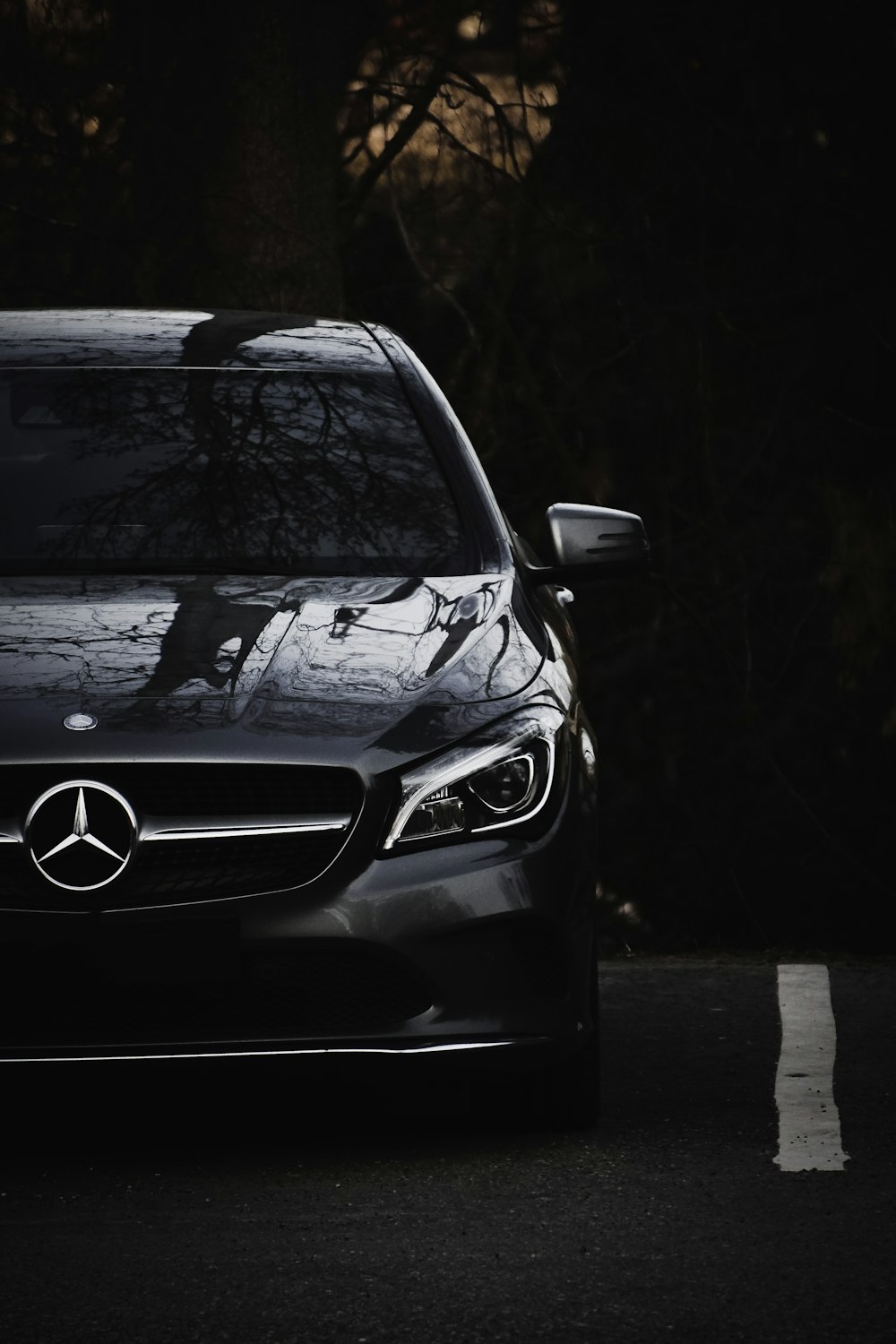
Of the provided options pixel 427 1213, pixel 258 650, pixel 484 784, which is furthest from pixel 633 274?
pixel 427 1213

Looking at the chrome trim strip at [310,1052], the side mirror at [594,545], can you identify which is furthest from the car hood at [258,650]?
the chrome trim strip at [310,1052]

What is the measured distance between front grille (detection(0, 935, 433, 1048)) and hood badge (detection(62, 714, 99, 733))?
0.42m

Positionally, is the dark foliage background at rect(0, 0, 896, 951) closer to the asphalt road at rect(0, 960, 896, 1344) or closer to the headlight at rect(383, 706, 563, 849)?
the asphalt road at rect(0, 960, 896, 1344)

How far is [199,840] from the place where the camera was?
4.74 metres

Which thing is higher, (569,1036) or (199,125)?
(199,125)

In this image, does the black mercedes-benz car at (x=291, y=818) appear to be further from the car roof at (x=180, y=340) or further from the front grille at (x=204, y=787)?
the car roof at (x=180, y=340)

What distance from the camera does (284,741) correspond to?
4781 millimetres

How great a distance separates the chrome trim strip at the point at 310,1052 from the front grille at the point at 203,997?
0.03m

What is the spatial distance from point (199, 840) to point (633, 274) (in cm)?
843

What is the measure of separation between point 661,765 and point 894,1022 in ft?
24.0

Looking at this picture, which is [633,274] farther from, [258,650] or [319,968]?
[319,968]

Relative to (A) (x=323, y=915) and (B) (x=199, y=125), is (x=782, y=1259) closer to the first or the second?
(A) (x=323, y=915)

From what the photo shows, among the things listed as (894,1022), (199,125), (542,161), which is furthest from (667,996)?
(542,161)

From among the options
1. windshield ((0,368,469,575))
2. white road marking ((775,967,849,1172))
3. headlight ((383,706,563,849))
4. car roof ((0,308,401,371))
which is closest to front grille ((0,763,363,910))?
headlight ((383,706,563,849))
